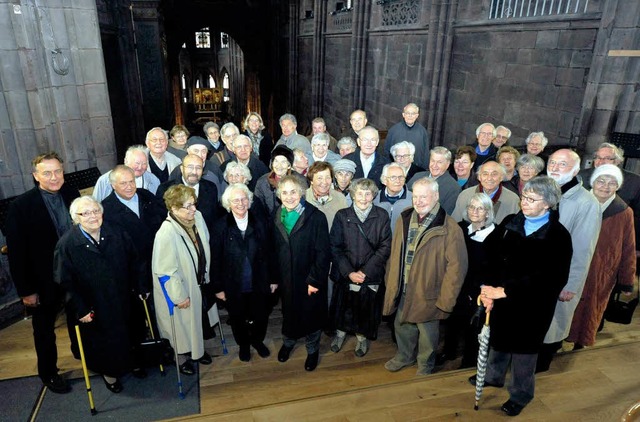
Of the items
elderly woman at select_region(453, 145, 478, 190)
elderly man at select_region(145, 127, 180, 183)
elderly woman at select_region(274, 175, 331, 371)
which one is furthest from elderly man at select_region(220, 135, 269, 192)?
elderly woman at select_region(453, 145, 478, 190)

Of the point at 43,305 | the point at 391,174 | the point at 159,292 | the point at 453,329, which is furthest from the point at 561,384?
the point at 43,305

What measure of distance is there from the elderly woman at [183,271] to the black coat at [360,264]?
114 centimetres

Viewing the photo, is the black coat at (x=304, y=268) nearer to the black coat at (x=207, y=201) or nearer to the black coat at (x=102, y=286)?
the black coat at (x=207, y=201)

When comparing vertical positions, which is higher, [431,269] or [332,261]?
[431,269]

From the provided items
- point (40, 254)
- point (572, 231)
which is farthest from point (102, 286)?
point (572, 231)

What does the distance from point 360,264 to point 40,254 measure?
258 centimetres

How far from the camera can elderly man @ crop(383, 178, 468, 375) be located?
9.96 feet

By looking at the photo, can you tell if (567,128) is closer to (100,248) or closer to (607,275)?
(607,275)

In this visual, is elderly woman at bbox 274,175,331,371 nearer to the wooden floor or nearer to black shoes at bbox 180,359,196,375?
the wooden floor

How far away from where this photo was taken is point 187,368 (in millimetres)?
3504

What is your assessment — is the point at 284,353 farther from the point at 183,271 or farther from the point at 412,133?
the point at 412,133

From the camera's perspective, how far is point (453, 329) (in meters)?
3.58

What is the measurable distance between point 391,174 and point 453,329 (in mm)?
1481

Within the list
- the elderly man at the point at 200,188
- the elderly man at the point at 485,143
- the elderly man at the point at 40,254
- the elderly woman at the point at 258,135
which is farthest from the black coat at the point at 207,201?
the elderly man at the point at 485,143
